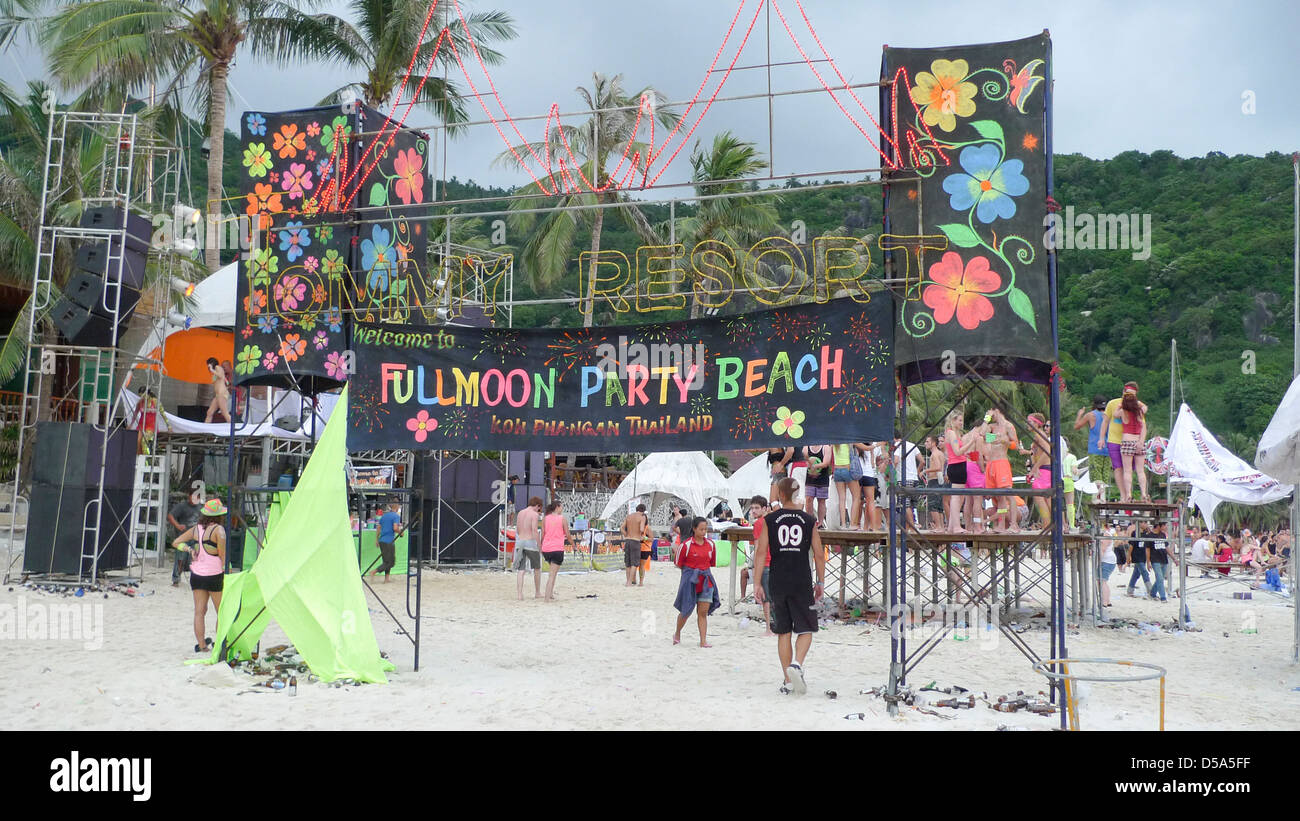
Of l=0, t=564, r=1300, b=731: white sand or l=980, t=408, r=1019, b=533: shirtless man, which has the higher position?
l=980, t=408, r=1019, b=533: shirtless man

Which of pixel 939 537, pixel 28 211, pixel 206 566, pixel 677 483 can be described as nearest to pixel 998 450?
pixel 939 537

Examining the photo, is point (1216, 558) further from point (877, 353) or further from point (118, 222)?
point (118, 222)

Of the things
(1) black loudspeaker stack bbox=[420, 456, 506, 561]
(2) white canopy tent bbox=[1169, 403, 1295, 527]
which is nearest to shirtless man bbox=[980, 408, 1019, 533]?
(2) white canopy tent bbox=[1169, 403, 1295, 527]

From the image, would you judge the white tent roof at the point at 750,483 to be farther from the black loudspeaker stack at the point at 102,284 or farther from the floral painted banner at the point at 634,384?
the floral painted banner at the point at 634,384

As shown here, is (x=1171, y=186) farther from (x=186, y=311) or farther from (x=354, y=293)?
(x=354, y=293)

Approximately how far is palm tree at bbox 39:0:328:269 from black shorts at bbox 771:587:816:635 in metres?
17.3

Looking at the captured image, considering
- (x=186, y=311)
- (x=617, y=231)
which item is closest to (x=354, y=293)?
(x=186, y=311)

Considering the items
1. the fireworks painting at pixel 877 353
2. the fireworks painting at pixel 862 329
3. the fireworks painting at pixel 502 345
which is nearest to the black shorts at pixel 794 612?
the fireworks painting at pixel 877 353

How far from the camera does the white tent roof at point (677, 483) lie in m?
31.0

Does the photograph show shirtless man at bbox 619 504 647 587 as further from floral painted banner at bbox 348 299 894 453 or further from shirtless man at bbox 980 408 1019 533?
floral painted banner at bbox 348 299 894 453

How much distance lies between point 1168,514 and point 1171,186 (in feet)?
135

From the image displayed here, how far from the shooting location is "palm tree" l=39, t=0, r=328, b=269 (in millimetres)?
21453

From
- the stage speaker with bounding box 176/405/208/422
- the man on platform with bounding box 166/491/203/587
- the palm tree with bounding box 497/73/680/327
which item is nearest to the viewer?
the man on platform with bounding box 166/491/203/587

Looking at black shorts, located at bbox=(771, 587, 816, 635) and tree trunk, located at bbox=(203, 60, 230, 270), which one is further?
tree trunk, located at bbox=(203, 60, 230, 270)
